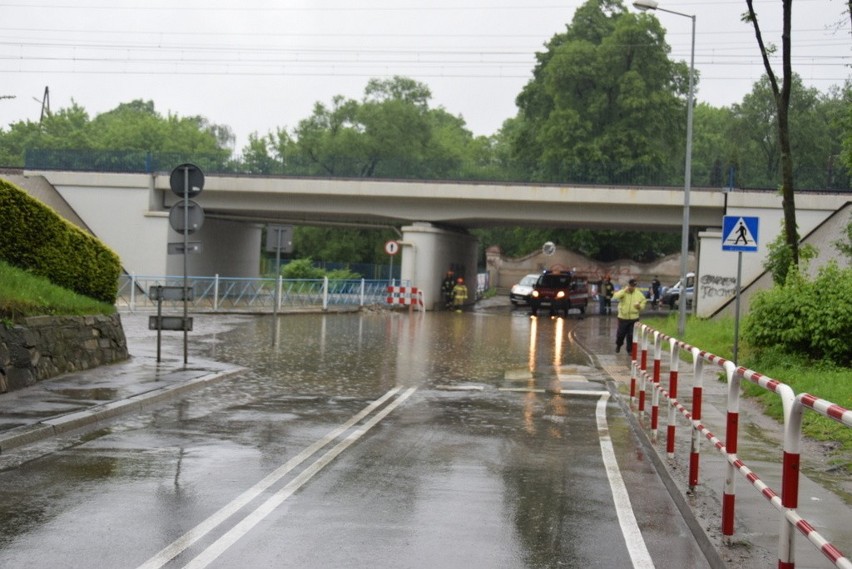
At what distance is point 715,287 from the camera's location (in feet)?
134

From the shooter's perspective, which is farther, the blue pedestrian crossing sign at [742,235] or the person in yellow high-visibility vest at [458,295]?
the person in yellow high-visibility vest at [458,295]

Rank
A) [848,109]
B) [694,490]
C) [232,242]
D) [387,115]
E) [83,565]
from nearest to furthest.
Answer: [83,565], [694,490], [848,109], [232,242], [387,115]

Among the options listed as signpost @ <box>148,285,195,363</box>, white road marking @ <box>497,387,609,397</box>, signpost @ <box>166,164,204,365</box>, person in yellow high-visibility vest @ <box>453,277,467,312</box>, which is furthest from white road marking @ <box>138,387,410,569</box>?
person in yellow high-visibility vest @ <box>453,277,467,312</box>

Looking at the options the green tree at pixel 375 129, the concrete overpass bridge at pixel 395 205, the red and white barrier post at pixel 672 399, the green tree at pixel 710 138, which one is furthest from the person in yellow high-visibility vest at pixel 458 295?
the red and white barrier post at pixel 672 399

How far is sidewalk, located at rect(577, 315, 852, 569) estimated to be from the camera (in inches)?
242

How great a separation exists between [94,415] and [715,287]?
33.1 m

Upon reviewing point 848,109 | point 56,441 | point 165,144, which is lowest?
point 56,441

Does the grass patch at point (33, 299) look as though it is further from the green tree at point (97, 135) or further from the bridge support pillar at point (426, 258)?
the green tree at point (97, 135)

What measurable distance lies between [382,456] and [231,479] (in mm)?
1717

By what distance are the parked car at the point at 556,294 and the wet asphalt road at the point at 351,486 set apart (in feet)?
101

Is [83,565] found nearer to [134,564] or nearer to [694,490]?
[134,564]

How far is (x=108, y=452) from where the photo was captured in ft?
31.5

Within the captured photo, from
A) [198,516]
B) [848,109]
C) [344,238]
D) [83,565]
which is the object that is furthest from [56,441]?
[344,238]

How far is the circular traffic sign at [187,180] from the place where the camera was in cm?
1700
